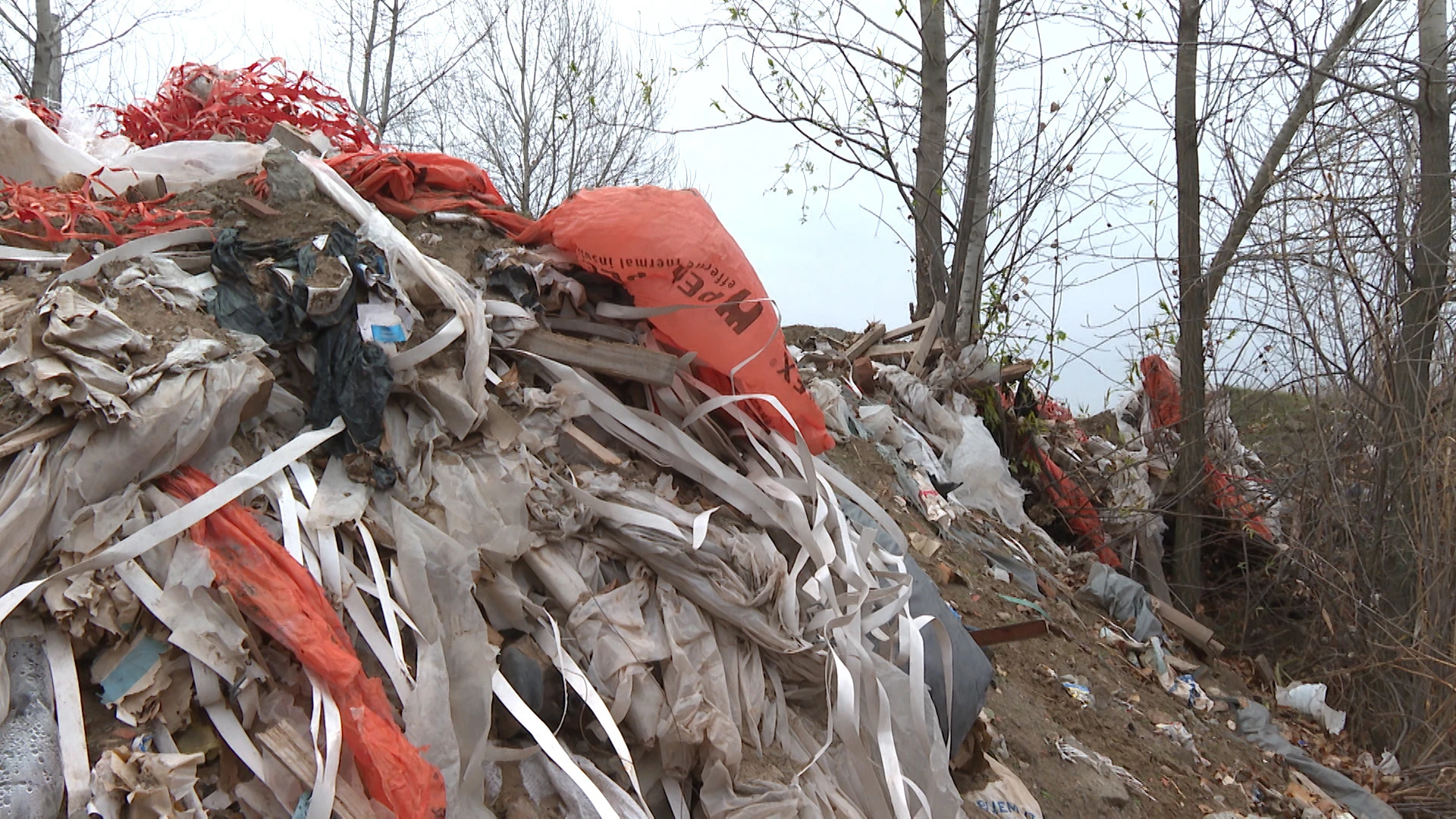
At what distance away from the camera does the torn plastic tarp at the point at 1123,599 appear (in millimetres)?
4414

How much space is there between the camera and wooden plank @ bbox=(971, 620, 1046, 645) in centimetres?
296

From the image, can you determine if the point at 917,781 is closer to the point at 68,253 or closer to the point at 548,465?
the point at 548,465

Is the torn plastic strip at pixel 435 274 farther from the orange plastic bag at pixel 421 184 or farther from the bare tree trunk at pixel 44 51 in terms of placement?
the bare tree trunk at pixel 44 51

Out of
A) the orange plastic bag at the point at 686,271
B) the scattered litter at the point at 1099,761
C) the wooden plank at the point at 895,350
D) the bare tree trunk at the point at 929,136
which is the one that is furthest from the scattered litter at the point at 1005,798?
the bare tree trunk at the point at 929,136

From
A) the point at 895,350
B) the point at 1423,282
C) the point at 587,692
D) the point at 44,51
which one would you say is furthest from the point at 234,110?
the point at 44,51

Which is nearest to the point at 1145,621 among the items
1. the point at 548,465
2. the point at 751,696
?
the point at 751,696

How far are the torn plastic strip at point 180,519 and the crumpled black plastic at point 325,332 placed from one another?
0.10 metres

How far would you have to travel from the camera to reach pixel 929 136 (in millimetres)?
6836

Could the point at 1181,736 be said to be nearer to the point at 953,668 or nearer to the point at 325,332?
the point at 953,668

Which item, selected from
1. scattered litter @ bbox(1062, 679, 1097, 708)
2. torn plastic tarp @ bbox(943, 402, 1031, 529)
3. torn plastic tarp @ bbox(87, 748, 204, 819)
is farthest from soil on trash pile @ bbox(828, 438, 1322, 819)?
torn plastic tarp @ bbox(87, 748, 204, 819)

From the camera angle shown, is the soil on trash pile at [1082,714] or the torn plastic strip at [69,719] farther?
the soil on trash pile at [1082,714]

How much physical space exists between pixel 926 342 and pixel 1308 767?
2942mm

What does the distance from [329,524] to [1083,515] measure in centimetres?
476

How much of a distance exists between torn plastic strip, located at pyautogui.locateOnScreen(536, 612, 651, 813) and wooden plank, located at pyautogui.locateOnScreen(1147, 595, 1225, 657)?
12.1ft
